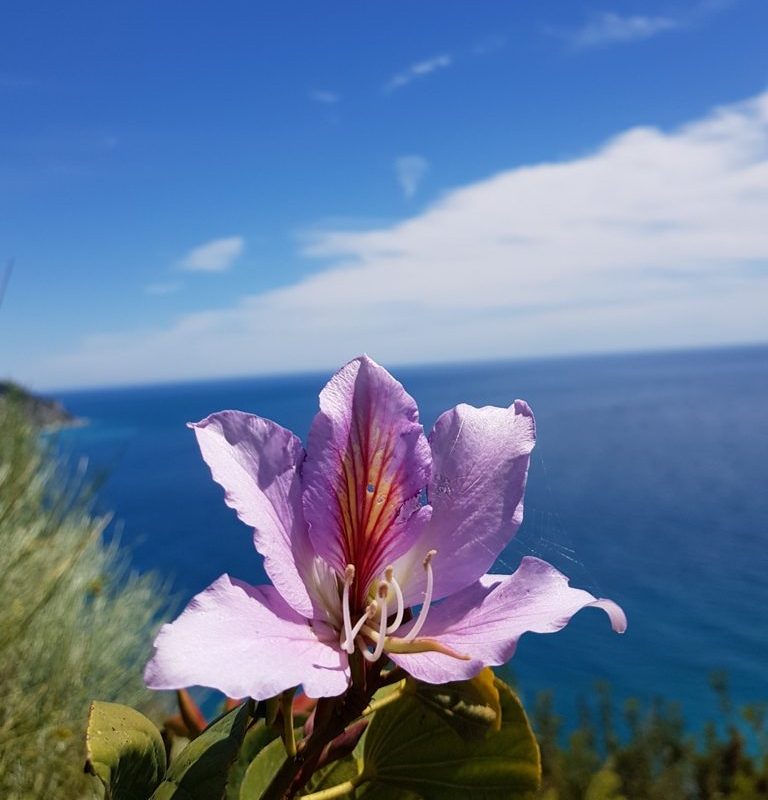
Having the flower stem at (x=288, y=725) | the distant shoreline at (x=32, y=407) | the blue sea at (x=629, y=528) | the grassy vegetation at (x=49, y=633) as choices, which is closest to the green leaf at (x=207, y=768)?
the flower stem at (x=288, y=725)

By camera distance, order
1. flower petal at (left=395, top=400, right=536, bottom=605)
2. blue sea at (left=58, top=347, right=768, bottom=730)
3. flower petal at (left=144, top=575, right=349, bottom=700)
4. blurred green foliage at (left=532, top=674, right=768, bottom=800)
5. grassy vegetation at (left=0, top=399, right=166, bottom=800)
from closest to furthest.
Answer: flower petal at (left=144, top=575, right=349, bottom=700)
flower petal at (left=395, top=400, right=536, bottom=605)
grassy vegetation at (left=0, top=399, right=166, bottom=800)
blurred green foliage at (left=532, top=674, right=768, bottom=800)
blue sea at (left=58, top=347, right=768, bottom=730)

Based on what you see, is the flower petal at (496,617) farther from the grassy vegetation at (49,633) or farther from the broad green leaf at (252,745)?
the grassy vegetation at (49,633)

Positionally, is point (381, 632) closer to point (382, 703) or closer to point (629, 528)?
point (382, 703)

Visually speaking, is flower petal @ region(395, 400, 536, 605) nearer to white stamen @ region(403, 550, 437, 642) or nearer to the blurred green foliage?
white stamen @ region(403, 550, 437, 642)

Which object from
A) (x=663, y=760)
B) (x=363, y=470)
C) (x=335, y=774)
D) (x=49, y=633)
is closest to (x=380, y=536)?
(x=363, y=470)

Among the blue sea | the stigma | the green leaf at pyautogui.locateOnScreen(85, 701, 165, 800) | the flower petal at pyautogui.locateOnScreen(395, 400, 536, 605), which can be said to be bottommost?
the blue sea

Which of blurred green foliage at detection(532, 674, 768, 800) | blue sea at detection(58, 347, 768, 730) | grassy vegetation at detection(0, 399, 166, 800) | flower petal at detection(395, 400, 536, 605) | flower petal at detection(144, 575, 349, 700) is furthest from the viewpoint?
blue sea at detection(58, 347, 768, 730)

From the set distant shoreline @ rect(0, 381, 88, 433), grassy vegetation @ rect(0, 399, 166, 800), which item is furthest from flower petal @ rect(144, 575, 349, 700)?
distant shoreline @ rect(0, 381, 88, 433)

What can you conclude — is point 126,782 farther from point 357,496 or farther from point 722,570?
Answer: point 722,570
